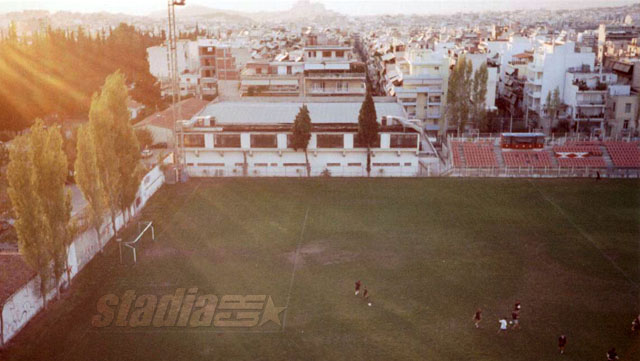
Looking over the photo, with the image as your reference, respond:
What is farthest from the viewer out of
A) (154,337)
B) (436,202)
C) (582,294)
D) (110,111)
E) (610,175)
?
(610,175)

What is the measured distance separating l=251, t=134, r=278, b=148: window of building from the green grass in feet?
9.88

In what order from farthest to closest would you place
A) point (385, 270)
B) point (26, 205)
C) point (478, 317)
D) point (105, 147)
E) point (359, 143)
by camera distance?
1. point (359, 143)
2. point (105, 147)
3. point (385, 270)
4. point (26, 205)
5. point (478, 317)

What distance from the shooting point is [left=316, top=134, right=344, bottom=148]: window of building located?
122 ft

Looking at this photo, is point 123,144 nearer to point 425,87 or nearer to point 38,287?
point 38,287

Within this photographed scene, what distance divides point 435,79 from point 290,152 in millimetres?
19534

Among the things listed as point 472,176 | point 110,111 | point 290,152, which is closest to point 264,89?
point 290,152

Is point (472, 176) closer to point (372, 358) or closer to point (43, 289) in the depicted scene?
point (372, 358)

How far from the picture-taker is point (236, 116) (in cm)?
4050

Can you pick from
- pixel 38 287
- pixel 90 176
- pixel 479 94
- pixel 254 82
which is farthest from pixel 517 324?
pixel 254 82

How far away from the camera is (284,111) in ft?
137

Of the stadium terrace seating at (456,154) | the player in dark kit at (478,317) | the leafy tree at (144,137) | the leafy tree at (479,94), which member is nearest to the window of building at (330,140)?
the stadium terrace seating at (456,154)

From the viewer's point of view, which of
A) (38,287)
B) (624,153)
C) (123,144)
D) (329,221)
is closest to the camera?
(38,287)

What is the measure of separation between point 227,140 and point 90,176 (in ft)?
47.7

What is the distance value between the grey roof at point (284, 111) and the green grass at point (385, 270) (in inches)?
238
